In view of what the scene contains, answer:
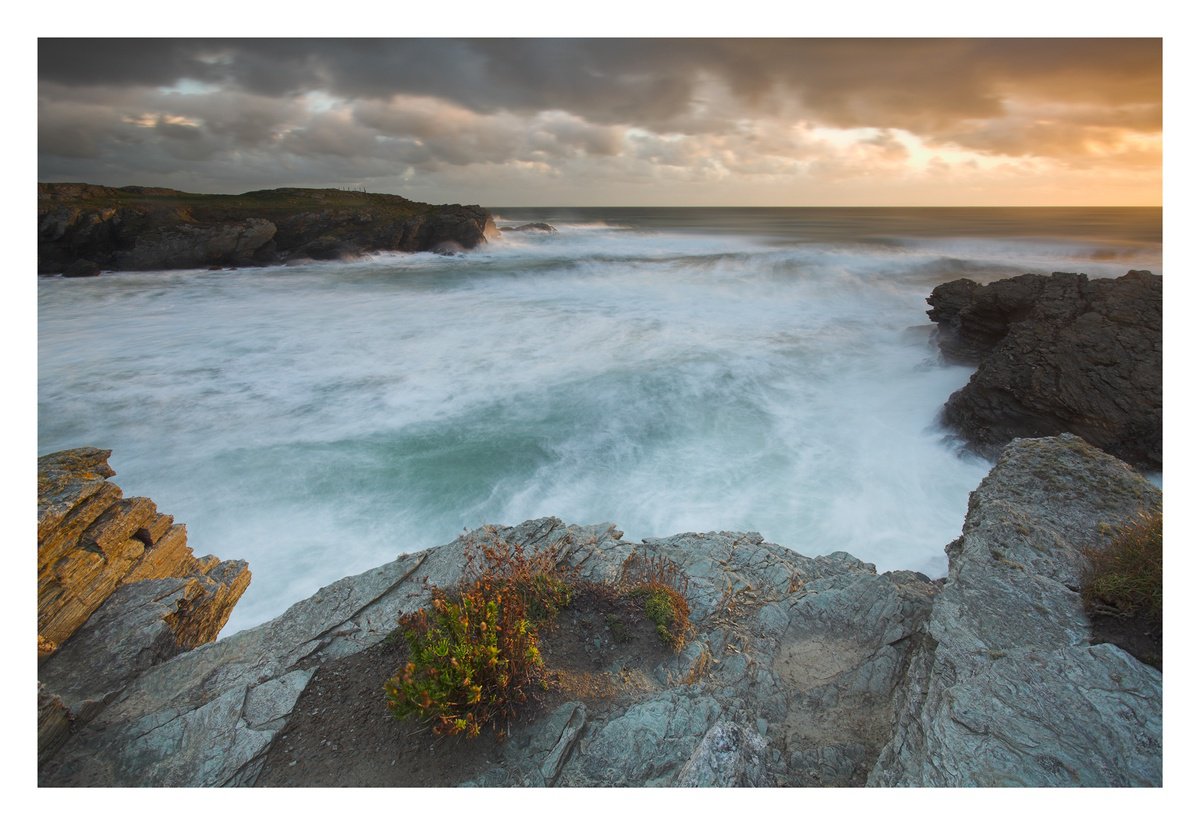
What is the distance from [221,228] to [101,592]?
41270 mm

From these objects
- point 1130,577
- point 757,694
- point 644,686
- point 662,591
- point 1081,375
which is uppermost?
point 1081,375

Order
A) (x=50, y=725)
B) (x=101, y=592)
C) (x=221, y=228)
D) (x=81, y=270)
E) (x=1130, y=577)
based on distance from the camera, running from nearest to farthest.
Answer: (x=50, y=725), (x=1130, y=577), (x=101, y=592), (x=81, y=270), (x=221, y=228)

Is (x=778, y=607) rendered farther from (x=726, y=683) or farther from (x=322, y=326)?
(x=322, y=326)

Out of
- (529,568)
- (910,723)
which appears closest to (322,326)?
(529,568)

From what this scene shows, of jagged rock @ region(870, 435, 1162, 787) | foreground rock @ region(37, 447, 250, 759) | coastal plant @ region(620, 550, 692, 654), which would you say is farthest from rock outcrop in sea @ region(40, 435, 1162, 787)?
foreground rock @ region(37, 447, 250, 759)

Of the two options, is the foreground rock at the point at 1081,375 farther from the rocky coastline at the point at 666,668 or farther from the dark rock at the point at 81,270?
the dark rock at the point at 81,270

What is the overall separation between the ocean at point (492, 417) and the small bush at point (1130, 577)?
4382 mm

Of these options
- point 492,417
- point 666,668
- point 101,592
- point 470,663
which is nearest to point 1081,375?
point 666,668

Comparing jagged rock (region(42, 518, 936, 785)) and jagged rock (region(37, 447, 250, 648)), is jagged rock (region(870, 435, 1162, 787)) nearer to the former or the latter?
jagged rock (region(42, 518, 936, 785))

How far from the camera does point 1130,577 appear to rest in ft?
13.8

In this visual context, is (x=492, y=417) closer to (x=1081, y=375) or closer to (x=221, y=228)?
(x=1081, y=375)

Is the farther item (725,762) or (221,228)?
(221,228)

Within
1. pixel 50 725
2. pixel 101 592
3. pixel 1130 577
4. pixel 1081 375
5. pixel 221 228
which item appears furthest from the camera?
pixel 221 228
